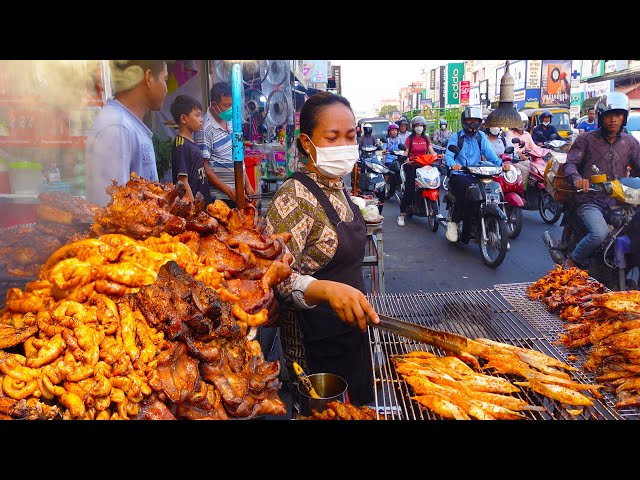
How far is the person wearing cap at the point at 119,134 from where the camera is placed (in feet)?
10.3

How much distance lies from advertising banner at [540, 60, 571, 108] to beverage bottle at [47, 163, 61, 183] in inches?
870

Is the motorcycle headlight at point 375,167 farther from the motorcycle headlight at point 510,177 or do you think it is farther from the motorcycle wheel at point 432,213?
the motorcycle headlight at point 510,177

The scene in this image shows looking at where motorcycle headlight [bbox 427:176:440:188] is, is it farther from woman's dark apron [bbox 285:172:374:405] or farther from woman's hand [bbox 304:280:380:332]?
woman's hand [bbox 304:280:380:332]

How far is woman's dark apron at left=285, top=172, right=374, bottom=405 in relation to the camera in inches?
108

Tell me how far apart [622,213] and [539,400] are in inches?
164

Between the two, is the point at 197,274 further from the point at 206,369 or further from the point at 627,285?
the point at 627,285

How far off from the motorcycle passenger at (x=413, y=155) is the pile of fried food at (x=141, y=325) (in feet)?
30.8

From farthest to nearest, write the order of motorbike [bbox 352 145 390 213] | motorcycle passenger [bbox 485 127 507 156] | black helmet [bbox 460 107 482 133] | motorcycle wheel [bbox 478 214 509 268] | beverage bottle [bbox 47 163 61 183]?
motorbike [bbox 352 145 390 213], motorcycle passenger [bbox 485 127 507 156], black helmet [bbox 460 107 482 133], motorcycle wheel [bbox 478 214 509 268], beverage bottle [bbox 47 163 61 183]

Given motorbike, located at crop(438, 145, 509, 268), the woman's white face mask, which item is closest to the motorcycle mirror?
motorbike, located at crop(438, 145, 509, 268)

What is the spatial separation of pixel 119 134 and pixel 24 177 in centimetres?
61

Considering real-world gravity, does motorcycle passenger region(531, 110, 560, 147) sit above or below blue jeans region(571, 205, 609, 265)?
above

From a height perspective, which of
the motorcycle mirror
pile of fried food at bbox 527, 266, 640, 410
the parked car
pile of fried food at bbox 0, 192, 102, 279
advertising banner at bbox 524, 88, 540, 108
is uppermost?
advertising banner at bbox 524, 88, 540, 108

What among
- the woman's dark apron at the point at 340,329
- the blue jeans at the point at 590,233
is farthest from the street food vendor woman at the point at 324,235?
the blue jeans at the point at 590,233

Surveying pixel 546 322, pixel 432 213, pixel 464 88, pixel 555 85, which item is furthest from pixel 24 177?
pixel 555 85
